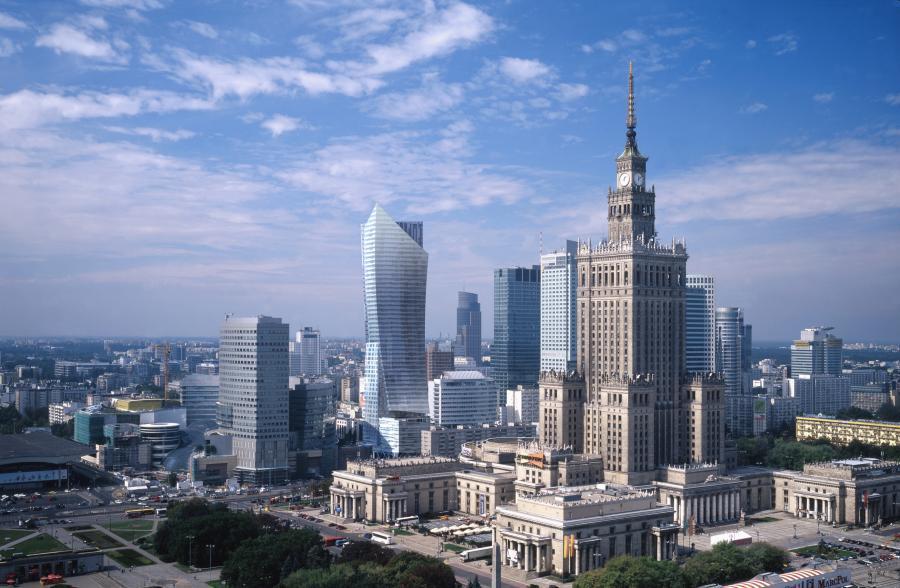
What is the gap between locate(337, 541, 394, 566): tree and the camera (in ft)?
264

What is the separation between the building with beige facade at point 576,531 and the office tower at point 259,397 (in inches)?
2324

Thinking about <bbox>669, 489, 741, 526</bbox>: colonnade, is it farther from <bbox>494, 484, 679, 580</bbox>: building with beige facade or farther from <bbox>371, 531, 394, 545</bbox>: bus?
<bbox>371, 531, 394, 545</bbox>: bus

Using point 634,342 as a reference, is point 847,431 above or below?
below

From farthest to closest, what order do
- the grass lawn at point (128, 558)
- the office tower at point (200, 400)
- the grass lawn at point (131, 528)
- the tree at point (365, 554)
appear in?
1. the office tower at point (200, 400)
2. the grass lawn at point (131, 528)
3. the grass lawn at point (128, 558)
4. the tree at point (365, 554)

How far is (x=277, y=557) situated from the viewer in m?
78.0

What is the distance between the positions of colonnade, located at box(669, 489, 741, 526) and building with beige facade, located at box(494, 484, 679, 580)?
1220cm

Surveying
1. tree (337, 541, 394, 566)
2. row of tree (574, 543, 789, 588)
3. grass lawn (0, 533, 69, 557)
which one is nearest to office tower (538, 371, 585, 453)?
row of tree (574, 543, 789, 588)

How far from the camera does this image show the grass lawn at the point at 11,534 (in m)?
100

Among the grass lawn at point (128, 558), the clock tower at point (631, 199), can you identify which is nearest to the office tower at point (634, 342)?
the clock tower at point (631, 199)

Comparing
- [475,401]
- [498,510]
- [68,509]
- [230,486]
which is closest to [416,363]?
[475,401]

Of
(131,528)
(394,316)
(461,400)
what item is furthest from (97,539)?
(461,400)

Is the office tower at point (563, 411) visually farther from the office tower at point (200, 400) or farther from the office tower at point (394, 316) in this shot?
the office tower at point (200, 400)

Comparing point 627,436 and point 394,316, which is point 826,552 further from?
point 394,316

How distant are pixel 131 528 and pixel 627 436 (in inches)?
2340
